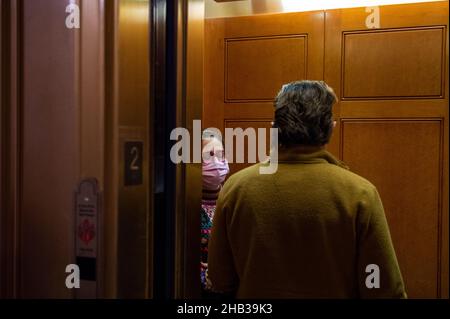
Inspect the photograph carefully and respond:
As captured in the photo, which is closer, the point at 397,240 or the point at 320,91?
the point at 320,91

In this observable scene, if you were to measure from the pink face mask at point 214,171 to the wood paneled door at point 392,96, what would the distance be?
0.29 m

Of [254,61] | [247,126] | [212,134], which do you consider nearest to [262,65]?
[254,61]

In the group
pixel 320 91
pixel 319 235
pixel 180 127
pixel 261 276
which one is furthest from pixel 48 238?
pixel 320 91

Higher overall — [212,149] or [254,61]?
[254,61]

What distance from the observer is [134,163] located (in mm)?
1056

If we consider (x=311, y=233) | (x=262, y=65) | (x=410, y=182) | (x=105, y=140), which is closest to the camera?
(x=105, y=140)

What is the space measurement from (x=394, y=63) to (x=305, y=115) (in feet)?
3.03

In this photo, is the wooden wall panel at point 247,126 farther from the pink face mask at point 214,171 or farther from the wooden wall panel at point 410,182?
the wooden wall panel at point 410,182

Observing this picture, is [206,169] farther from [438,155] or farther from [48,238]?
[48,238]

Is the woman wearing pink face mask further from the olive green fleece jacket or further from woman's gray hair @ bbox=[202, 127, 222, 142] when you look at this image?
the olive green fleece jacket

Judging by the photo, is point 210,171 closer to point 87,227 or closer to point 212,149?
point 212,149

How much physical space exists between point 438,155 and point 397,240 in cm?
39

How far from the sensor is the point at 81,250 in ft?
3.36

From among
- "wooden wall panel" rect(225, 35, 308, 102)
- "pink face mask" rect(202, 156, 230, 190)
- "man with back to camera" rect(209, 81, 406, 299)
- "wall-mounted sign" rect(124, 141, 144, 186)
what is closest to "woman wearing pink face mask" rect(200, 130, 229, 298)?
"pink face mask" rect(202, 156, 230, 190)
